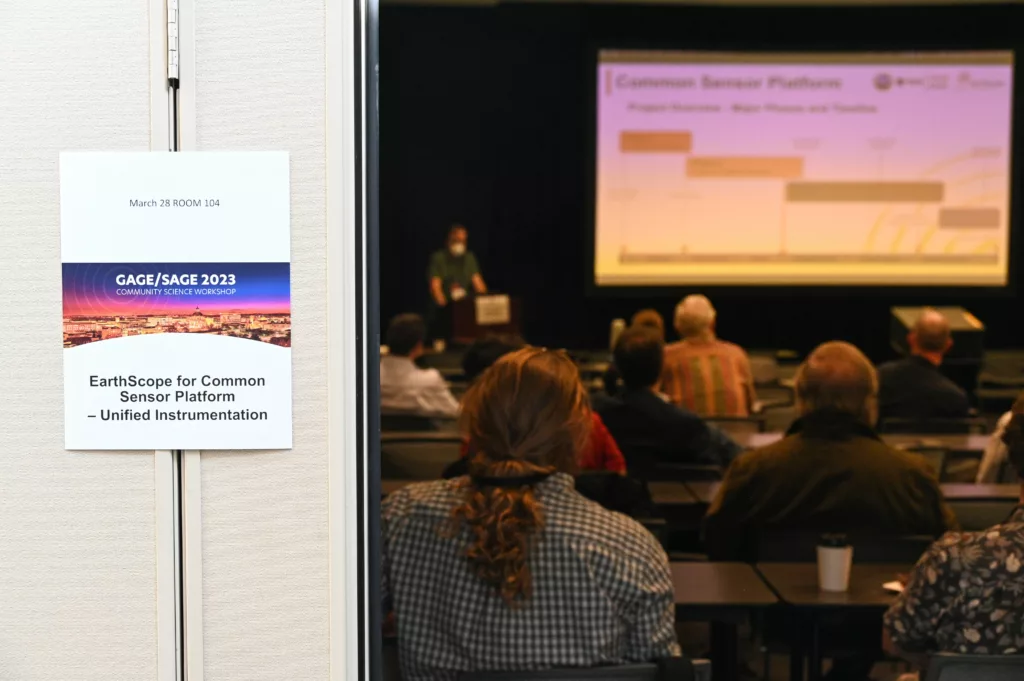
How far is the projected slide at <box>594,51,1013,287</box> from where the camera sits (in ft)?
34.2

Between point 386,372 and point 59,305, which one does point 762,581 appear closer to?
point 59,305

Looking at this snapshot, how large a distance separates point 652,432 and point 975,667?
7.26ft

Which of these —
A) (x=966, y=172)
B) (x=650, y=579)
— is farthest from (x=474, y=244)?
(x=650, y=579)

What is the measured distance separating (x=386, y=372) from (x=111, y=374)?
4083 millimetres

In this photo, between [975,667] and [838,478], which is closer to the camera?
[975,667]

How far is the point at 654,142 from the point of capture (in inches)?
413

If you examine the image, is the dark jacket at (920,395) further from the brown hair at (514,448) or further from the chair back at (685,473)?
the brown hair at (514,448)

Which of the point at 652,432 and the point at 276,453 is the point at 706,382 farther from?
the point at 276,453

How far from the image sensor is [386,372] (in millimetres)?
5621

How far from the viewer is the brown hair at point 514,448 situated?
2.26 meters

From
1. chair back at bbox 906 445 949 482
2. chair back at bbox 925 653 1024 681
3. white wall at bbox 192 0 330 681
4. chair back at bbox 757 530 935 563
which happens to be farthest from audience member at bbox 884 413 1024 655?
chair back at bbox 906 445 949 482

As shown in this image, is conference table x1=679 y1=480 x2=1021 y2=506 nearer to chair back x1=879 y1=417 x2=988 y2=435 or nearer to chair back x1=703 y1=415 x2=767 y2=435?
chair back x1=703 y1=415 x2=767 y2=435

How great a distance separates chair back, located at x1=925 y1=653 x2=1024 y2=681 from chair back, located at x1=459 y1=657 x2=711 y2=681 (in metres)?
0.53

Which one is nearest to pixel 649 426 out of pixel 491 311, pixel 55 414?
pixel 55 414
